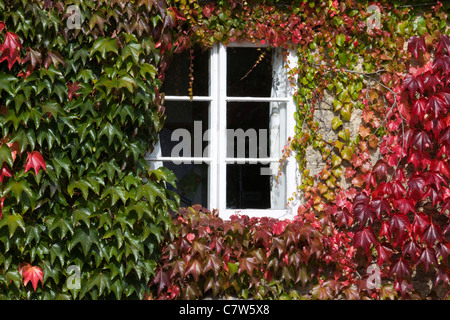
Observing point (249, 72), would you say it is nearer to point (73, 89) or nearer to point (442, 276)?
point (73, 89)

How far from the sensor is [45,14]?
3.98 m

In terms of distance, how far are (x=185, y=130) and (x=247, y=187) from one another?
71cm

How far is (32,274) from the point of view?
3.98 meters

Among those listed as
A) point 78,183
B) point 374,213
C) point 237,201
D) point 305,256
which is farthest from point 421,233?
point 78,183

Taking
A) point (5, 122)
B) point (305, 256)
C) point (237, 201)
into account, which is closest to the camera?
point (5, 122)

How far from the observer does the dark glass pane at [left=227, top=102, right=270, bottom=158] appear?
4723mm

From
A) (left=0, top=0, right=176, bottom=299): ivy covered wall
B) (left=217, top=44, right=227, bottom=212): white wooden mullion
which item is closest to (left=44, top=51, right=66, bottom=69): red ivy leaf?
(left=0, top=0, right=176, bottom=299): ivy covered wall

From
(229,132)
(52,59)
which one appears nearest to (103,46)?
(52,59)

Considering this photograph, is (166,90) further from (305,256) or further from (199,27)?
(305,256)

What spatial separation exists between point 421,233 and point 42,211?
114 inches

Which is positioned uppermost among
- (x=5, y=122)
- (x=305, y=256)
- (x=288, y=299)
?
(x=5, y=122)

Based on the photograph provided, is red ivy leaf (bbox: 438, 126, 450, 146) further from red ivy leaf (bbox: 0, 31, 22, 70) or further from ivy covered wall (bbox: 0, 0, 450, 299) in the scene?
red ivy leaf (bbox: 0, 31, 22, 70)

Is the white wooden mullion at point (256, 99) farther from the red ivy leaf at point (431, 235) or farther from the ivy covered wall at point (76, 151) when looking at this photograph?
the red ivy leaf at point (431, 235)

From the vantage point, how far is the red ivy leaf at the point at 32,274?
3.97 meters
